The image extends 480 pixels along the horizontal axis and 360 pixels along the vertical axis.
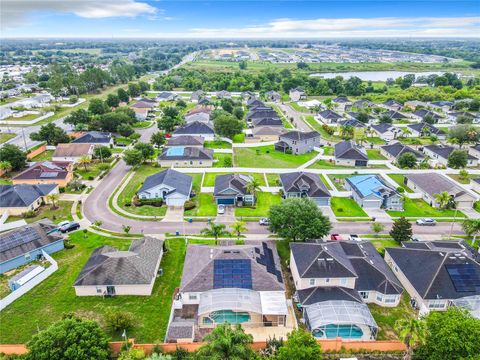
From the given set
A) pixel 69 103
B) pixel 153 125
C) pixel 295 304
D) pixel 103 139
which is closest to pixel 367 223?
pixel 295 304

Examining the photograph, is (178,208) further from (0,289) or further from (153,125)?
(153,125)

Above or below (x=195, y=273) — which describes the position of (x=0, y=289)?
below

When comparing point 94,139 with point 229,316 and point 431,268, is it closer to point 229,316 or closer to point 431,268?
point 229,316

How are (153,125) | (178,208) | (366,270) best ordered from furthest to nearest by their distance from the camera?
(153,125) → (178,208) → (366,270)

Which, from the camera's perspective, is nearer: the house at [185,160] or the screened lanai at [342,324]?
the screened lanai at [342,324]

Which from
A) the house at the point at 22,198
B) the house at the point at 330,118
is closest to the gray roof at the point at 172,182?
the house at the point at 22,198

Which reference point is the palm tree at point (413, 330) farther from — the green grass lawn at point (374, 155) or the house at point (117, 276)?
the green grass lawn at point (374, 155)
